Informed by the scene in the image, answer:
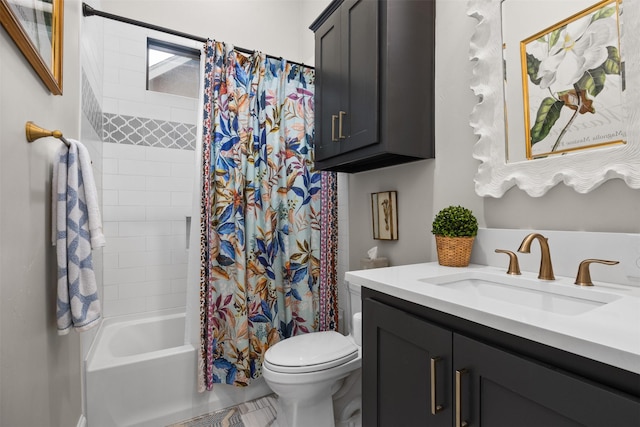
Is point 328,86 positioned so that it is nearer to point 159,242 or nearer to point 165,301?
point 159,242

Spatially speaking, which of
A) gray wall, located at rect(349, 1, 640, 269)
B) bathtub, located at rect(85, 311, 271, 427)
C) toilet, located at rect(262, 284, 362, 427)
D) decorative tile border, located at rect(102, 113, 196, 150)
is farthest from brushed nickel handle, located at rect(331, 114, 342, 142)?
bathtub, located at rect(85, 311, 271, 427)

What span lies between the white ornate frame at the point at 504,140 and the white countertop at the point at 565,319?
0.33 metres

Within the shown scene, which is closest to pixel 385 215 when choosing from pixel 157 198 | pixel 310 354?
pixel 310 354

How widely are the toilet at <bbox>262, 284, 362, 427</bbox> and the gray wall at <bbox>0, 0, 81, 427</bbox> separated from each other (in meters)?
0.81

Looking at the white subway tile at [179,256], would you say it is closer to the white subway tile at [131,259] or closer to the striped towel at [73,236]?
the white subway tile at [131,259]

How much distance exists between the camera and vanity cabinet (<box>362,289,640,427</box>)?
50cm

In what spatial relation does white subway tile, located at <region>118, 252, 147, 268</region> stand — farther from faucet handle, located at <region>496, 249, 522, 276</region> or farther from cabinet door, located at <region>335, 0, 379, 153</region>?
faucet handle, located at <region>496, 249, 522, 276</region>

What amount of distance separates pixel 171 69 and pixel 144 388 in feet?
7.22

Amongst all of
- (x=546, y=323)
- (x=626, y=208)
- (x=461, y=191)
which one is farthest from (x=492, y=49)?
(x=546, y=323)

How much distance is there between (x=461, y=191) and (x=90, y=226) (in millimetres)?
1451

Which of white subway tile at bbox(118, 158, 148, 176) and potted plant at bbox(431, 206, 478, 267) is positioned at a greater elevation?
white subway tile at bbox(118, 158, 148, 176)

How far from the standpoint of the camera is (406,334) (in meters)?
0.85

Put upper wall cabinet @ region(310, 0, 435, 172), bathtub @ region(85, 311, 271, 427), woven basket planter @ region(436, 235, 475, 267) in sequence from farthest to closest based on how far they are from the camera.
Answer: bathtub @ region(85, 311, 271, 427), upper wall cabinet @ region(310, 0, 435, 172), woven basket planter @ region(436, 235, 475, 267)

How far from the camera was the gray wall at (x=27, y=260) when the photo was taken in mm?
716
